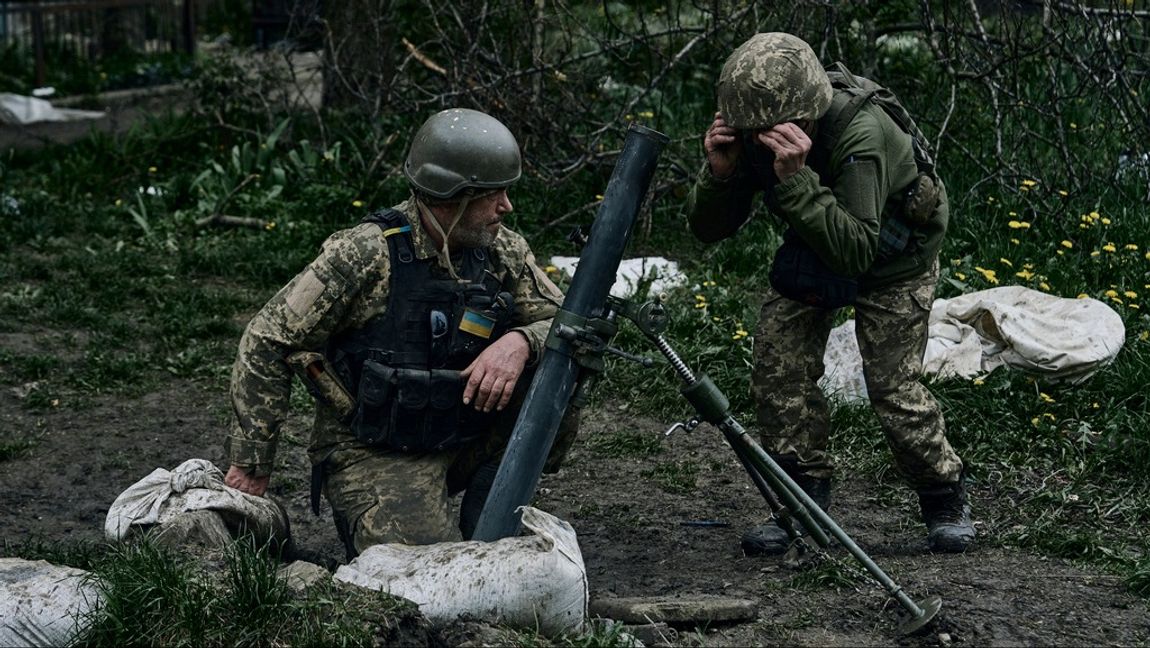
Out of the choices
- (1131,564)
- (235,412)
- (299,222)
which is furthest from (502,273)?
(299,222)

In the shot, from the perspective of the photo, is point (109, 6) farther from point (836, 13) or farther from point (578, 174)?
point (836, 13)

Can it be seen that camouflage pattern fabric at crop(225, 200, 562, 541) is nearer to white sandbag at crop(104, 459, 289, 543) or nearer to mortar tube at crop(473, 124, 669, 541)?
white sandbag at crop(104, 459, 289, 543)

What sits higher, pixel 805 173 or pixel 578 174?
pixel 805 173

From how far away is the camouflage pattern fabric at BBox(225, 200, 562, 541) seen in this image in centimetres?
427

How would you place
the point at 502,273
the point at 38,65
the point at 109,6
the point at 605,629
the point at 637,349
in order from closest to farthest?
the point at 605,629 → the point at 502,273 → the point at 637,349 → the point at 38,65 → the point at 109,6

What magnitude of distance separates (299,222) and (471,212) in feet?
15.5

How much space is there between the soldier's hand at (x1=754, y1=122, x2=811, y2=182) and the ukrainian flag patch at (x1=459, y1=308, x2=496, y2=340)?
990 mm

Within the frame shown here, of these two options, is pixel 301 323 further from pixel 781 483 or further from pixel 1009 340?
pixel 1009 340

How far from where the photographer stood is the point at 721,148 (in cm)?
453

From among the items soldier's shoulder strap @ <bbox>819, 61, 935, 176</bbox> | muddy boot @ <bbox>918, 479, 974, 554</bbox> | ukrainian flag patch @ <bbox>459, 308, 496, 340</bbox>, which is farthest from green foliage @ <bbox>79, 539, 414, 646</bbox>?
muddy boot @ <bbox>918, 479, 974, 554</bbox>

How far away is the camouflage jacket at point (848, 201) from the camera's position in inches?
169

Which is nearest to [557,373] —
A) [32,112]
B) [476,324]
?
[476,324]

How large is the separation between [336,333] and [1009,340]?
10.2ft

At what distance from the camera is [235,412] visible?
430 centimetres
